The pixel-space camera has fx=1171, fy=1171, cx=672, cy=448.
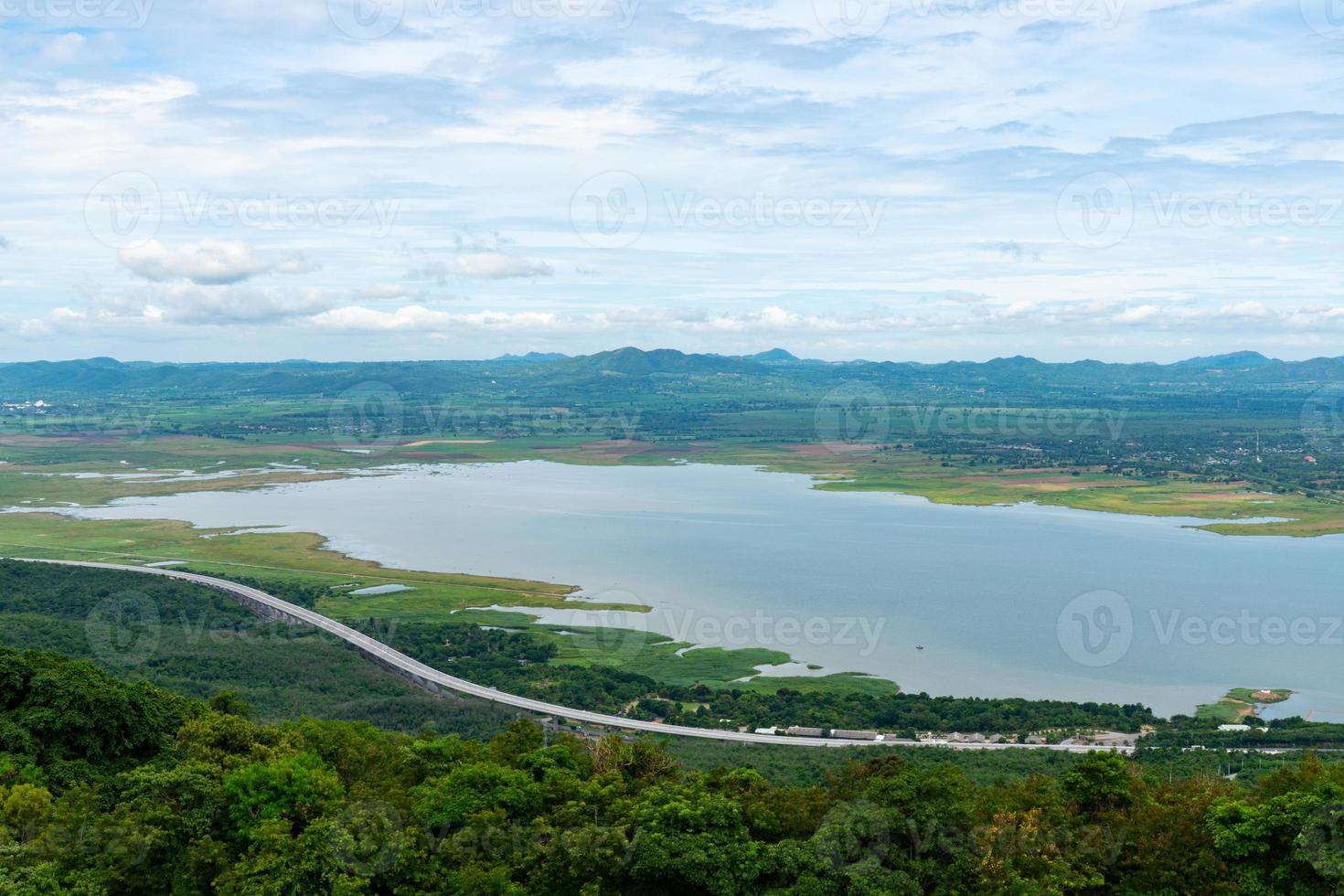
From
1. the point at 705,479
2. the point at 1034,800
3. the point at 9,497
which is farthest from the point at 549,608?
the point at 9,497

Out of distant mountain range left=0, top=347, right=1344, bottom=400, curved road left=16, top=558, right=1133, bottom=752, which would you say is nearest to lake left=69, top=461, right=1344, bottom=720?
curved road left=16, top=558, right=1133, bottom=752

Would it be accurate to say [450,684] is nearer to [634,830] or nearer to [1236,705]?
[634,830]

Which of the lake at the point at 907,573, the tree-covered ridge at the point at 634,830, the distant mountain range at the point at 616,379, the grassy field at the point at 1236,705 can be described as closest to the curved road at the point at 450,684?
the grassy field at the point at 1236,705

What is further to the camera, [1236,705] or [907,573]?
[907,573]

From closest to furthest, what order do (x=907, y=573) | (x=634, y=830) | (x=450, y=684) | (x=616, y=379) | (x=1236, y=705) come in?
(x=634, y=830), (x=1236, y=705), (x=450, y=684), (x=907, y=573), (x=616, y=379)

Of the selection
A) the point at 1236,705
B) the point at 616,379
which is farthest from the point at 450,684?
the point at 616,379

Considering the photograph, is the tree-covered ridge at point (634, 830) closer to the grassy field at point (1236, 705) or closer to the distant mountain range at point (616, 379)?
the grassy field at point (1236, 705)
